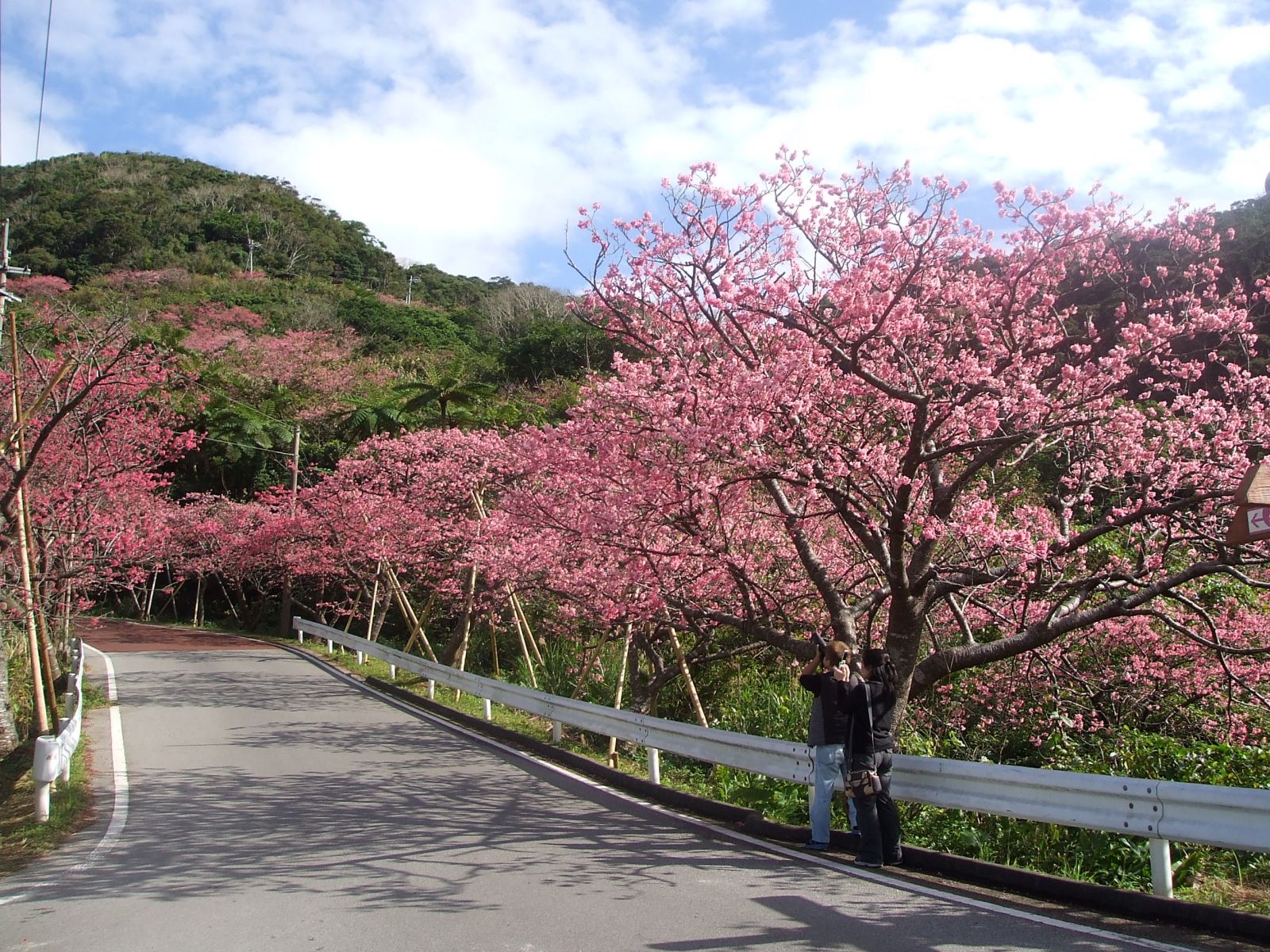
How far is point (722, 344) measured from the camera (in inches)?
390

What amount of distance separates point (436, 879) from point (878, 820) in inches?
121

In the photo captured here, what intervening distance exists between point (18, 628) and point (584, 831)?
15.9 meters

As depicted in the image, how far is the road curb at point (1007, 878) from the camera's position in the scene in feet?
16.5

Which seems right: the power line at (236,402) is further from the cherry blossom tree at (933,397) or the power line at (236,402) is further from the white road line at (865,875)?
the cherry blossom tree at (933,397)

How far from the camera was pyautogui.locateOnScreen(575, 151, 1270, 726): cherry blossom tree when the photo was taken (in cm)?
816

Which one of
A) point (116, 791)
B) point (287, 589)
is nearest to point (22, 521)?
point (116, 791)

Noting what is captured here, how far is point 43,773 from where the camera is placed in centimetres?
891

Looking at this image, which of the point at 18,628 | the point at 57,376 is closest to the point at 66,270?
the point at 18,628

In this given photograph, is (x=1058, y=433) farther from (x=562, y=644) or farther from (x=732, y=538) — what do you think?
(x=562, y=644)

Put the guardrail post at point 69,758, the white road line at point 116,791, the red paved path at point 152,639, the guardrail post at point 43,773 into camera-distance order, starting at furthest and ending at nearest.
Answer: the red paved path at point 152,639 < the guardrail post at point 69,758 < the guardrail post at point 43,773 < the white road line at point 116,791

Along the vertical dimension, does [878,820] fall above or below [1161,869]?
below

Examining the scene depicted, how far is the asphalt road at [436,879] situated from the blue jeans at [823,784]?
1.12ft

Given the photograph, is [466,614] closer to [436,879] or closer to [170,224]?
[436,879]

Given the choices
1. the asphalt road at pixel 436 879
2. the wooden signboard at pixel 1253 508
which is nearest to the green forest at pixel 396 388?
the asphalt road at pixel 436 879
